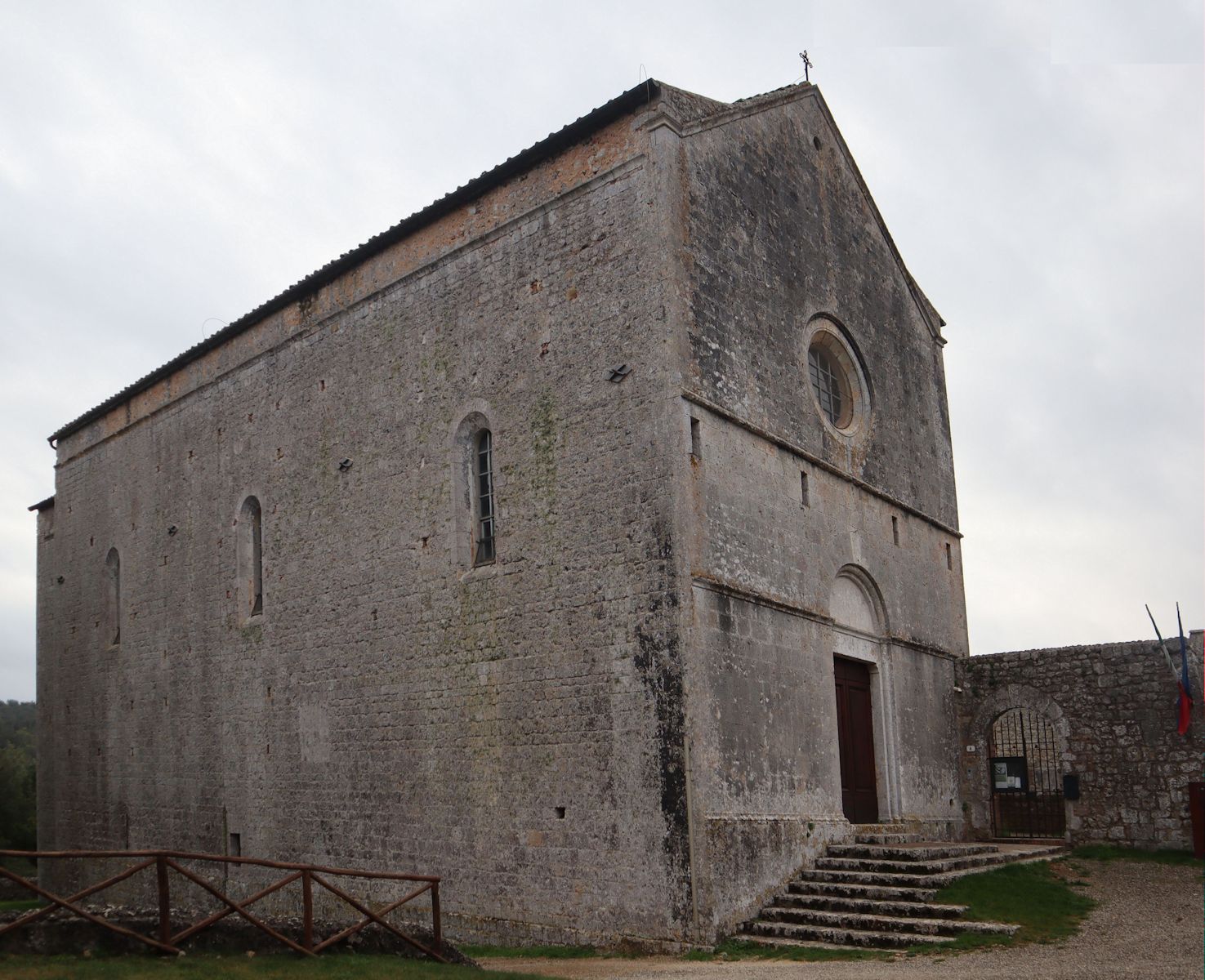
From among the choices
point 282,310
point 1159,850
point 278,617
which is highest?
point 282,310

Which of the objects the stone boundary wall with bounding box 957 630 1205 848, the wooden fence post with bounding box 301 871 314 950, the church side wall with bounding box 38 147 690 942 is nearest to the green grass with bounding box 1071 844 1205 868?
the stone boundary wall with bounding box 957 630 1205 848

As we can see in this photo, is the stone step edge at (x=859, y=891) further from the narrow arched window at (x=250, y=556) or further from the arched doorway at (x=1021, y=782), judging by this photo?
the narrow arched window at (x=250, y=556)

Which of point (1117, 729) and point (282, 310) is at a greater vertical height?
point (282, 310)

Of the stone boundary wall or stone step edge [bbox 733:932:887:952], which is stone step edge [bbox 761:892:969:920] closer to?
stone step edge [bbox 733:932:887:952]

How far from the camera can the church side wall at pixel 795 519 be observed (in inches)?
502

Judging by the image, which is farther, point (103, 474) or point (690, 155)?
point (103, 474)

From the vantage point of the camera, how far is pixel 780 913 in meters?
12.3

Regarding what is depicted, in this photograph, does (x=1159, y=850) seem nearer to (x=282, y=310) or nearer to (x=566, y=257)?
(x=566, y=257)

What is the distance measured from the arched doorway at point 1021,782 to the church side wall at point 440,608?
792 cm

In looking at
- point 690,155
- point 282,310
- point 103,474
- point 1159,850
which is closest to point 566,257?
point 690,155

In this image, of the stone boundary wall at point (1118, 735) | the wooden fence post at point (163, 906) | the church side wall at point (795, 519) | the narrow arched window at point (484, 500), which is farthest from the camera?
the stone boundary wall at point (1118, 735)

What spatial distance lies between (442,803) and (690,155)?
329 inches

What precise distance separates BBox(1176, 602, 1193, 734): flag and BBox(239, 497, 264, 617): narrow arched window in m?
13.4

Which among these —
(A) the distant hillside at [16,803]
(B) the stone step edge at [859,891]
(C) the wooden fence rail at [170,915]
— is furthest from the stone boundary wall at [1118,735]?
(A) the distant hillside at [16,803]
